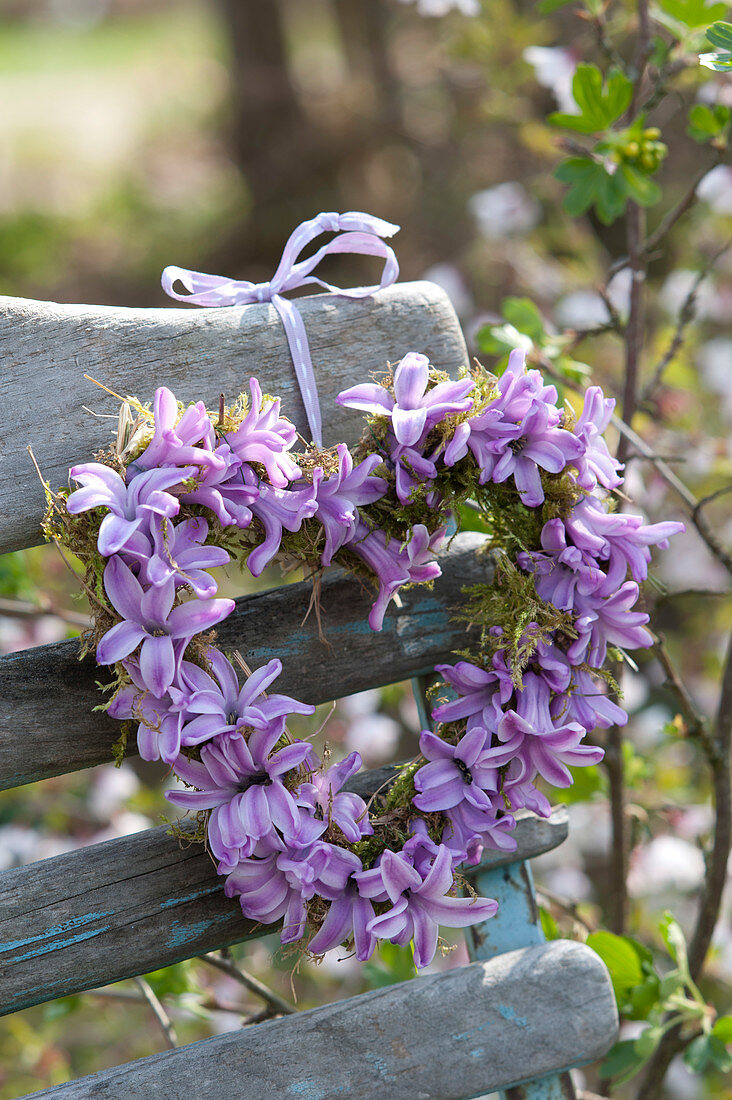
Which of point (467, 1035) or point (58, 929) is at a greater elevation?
point (58, 929)

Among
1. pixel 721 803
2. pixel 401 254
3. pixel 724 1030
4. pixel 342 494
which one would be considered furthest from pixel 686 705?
pixel 401 254

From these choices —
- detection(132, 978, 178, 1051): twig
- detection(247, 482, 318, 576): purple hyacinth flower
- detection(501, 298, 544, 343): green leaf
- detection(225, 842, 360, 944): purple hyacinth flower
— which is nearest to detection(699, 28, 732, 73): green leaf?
detection(501, 298, 544, 343): green leaf

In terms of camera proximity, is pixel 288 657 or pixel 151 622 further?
pixel 288 657

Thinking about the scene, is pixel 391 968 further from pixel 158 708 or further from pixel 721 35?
pixel 721 35

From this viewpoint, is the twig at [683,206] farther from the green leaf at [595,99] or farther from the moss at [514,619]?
the moss at [514,619]

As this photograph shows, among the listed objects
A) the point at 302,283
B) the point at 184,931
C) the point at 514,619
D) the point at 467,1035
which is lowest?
the point at 467,1035

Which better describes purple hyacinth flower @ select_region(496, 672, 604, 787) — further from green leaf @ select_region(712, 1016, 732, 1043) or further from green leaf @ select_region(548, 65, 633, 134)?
green leaf @ select_region(548, 65, 633, 134)

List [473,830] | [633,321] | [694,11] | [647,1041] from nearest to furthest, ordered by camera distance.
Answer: [473,830]
[647,1041]
[694,11]
[633,321]

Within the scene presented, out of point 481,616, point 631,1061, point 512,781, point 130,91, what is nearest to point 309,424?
point 481,616
